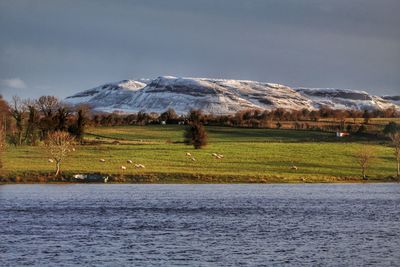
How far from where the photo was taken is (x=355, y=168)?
350ft

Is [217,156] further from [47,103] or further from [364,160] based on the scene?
[47,103]

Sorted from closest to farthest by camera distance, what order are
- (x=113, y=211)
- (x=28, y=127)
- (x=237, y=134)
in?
1. (x=113, y=211)
2. (x=28, y=127)
3. (x=237, y=134)

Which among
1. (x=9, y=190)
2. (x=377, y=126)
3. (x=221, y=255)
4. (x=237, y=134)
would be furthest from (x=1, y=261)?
(x=377, y=126)

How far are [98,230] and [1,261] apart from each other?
12.7 meters

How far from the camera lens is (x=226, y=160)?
353 ft

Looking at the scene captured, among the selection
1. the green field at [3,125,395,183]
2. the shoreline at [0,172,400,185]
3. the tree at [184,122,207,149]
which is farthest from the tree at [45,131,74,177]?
the tree at [184,122,207,149]

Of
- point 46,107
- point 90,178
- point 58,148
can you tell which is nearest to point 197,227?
point 90,178

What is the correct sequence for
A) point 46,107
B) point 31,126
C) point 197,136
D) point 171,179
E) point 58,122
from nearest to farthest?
point 171,179, point 197,136, point 58,122, point 31,126, point 46,107

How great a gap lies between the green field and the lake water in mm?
5611

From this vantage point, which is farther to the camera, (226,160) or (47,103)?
(47,103)

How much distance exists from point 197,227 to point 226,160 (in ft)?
179

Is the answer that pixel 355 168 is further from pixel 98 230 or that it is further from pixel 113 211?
pixel 98 230

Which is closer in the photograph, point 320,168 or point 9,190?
point 9,190

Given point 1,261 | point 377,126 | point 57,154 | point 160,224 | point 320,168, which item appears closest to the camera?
point 1,261
